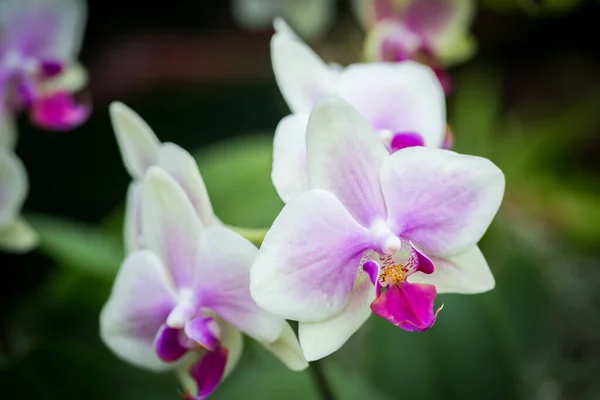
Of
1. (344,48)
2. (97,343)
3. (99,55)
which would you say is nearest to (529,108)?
(344,48)

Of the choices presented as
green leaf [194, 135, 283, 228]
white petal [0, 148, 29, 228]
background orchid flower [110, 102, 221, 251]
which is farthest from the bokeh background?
background orchid flower [110, 102, 221, 251]

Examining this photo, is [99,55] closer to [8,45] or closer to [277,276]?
[8,45]

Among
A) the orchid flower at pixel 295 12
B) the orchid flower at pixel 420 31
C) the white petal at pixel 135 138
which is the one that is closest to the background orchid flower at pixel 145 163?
the white petal at pixel 135 138

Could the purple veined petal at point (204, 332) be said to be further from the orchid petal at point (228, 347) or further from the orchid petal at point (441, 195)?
the orchid petal at point (441, 195)

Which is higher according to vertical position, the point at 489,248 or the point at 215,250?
the point at 215,250

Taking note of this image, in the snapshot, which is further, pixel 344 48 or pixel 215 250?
pixel 344 48
